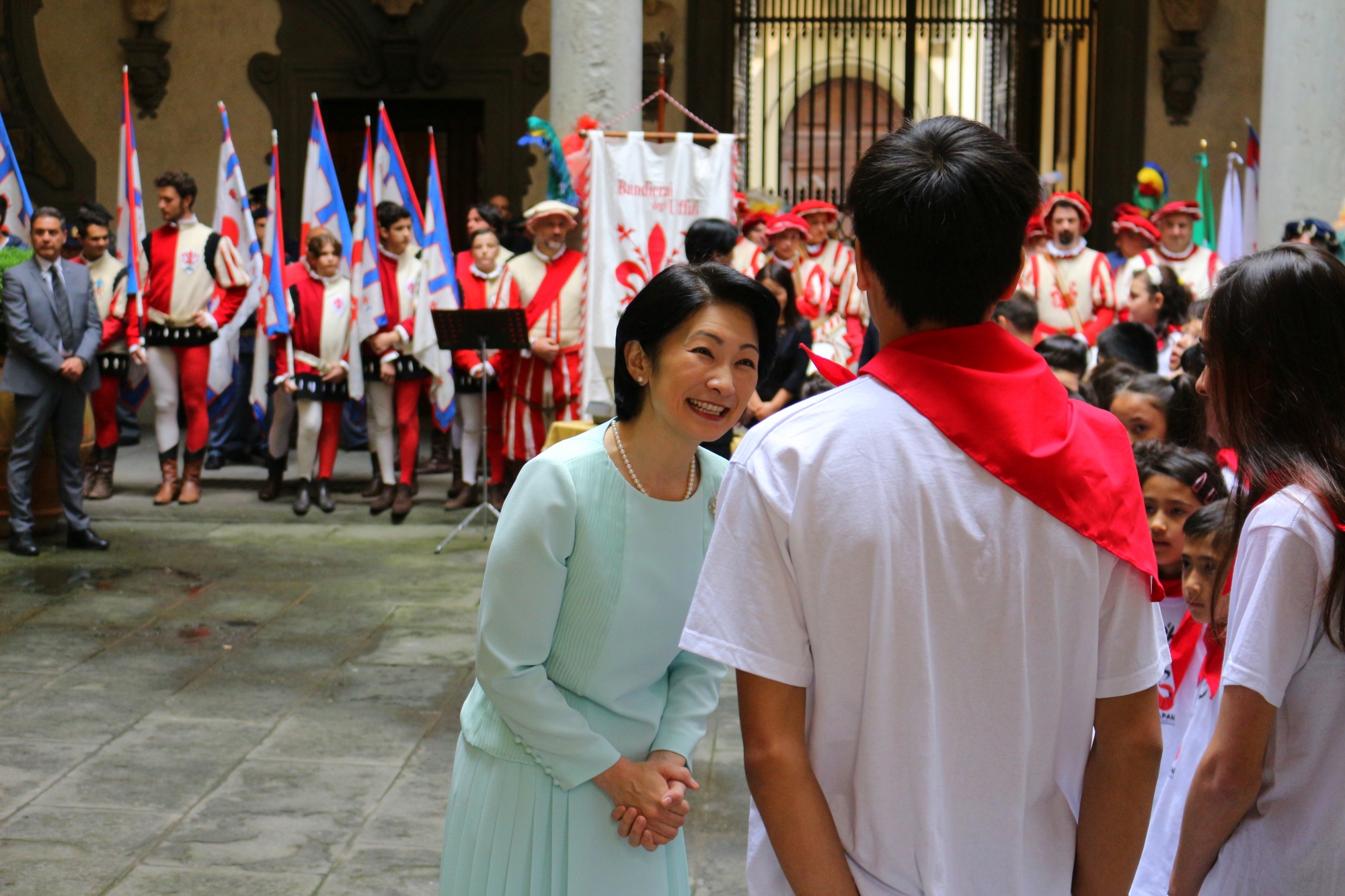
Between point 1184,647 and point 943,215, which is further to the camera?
point 1184,647

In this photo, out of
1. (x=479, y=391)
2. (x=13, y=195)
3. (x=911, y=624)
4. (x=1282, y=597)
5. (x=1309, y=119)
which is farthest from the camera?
(x=479, y=391)

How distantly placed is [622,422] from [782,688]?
2.68 feet

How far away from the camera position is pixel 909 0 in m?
12.2

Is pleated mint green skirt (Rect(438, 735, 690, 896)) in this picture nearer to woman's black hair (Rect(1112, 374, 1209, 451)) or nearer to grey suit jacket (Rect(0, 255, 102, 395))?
woman's black hair (Rect(1112, 374, 1209, 451))

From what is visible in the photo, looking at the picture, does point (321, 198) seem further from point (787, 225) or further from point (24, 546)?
point (787, 225)

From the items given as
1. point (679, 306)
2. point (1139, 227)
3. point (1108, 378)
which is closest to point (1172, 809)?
point (679, 306)

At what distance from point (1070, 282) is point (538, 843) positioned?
303 inches

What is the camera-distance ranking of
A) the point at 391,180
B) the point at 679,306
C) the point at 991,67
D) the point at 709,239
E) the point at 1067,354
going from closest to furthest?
the point at 679,306 → the point at 1067,354 → the point at 709,239 → the point at 391,180 → the point at 991,67

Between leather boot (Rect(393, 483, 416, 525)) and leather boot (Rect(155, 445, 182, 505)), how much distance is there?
1.43m

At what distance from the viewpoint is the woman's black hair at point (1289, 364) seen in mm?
1830

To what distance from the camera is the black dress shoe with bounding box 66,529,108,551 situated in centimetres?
781

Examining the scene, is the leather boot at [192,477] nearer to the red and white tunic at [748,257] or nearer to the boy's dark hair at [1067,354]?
the red and white tunic at [748,257]

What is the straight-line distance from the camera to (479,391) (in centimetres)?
926

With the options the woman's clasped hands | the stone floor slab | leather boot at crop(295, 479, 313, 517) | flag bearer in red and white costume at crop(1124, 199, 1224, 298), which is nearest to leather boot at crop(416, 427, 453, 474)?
leather boot at crop(295, 479, 313, 517)
